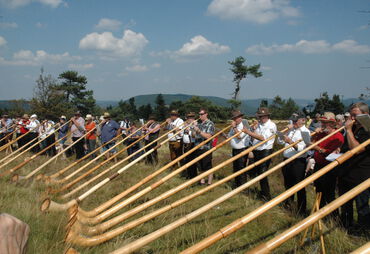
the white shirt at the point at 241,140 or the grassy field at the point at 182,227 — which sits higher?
the white shirt at the point at 241,140

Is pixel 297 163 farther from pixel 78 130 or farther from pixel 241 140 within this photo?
pixel 78 130

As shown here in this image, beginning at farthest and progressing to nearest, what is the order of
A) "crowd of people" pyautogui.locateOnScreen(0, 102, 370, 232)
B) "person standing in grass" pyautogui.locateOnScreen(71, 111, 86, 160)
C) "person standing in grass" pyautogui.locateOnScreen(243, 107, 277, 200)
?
"person standing in grass" pyautogui.locateOnScreen(71, 111, 86, 160) < "person standing in grass" pyautogui.locateOnScreen(243, 107, 277, 200) < "crowd of people" pyautogui.locateOnScreen(0, 102, 370, 232)

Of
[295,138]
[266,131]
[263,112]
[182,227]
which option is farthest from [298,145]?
[182,227]

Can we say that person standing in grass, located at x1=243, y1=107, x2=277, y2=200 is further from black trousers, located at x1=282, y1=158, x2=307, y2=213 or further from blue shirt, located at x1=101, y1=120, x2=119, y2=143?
blue shirt, located at x1=101, y1=120, x2=119, y2=143

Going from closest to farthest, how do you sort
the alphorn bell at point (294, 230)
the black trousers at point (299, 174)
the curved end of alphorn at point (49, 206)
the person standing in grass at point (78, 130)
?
the alphorn bell at point (294, 230) → the curved end of alphorn at point (49, 206) → the black trousers at point (299, 174) → the person standing in grass at point (78, 130)

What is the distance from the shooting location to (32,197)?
15.9 ft

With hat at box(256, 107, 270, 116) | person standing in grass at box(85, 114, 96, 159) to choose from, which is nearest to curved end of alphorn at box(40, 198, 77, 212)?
hat at box(256, 107, 270, 116)

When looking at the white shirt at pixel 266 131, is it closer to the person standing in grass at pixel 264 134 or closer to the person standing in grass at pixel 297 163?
the person standing in grass at pixel 264 134

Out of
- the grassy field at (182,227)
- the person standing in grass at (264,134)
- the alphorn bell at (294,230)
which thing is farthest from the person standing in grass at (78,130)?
the alphorn bell at (294,230)

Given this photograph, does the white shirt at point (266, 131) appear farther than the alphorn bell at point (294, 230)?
Yes

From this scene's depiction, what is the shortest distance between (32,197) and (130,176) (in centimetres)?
290

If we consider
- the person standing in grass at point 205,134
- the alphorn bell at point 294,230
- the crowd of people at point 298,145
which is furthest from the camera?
the person standing in grass at point 205,134

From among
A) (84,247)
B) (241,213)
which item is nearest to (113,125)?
(241,213)

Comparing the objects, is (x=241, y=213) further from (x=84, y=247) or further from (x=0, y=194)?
(x=0, y=194)
